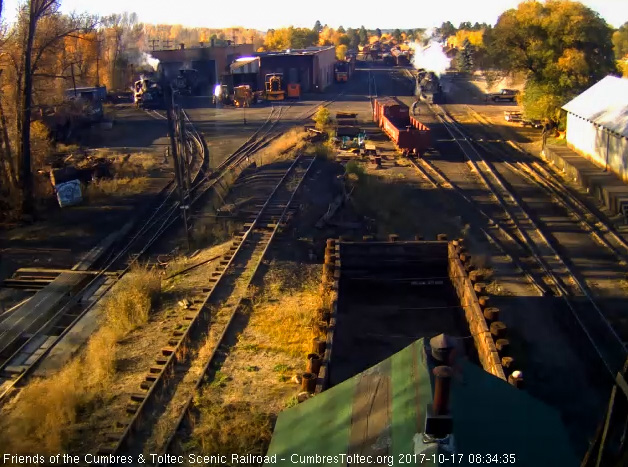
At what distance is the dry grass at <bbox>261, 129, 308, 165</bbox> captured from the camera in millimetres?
24766

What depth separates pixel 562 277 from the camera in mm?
13398

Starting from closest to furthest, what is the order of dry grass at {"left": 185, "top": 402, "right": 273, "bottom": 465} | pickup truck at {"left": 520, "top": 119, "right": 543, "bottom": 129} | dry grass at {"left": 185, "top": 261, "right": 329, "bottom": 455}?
1. dry grass at {"left": 185, "top": 402, "right": 273, "bottom": 465}
2. dry grass at {"left": 185, "top": 261, "right": 329, "bottom": 455}
3. pickup truck at {"left": 520, "top": 119, "right": 543, "bottom": 129}

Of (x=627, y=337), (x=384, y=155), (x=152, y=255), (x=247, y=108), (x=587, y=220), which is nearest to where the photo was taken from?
(x=627, y=337)

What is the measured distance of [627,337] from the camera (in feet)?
35.7

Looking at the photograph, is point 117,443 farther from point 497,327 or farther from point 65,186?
point 65,186

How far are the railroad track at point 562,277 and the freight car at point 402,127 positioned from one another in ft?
11.0

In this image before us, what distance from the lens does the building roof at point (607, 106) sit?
70.1ft

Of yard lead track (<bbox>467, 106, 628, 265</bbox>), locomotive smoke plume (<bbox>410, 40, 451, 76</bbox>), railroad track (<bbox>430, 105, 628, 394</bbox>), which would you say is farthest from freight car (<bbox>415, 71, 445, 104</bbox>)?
railroad track (<bbox>430, 105, 628, 394</bbox>)

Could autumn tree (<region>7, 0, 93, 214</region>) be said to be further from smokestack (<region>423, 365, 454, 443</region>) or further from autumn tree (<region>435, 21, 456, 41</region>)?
autumn tree (<region>435, 21, 456, 41</region>)

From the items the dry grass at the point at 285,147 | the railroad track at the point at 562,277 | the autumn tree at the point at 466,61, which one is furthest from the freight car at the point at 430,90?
the railroad track at the point at 562,277

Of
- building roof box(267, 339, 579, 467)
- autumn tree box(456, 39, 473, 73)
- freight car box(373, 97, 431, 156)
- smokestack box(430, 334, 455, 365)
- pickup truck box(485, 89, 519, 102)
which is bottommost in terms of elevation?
building roof box(267, 339, 579, 467)

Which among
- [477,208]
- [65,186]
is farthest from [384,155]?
[65,186]

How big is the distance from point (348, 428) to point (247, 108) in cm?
4074

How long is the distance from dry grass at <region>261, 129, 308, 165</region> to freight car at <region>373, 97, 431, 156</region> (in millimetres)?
4116
